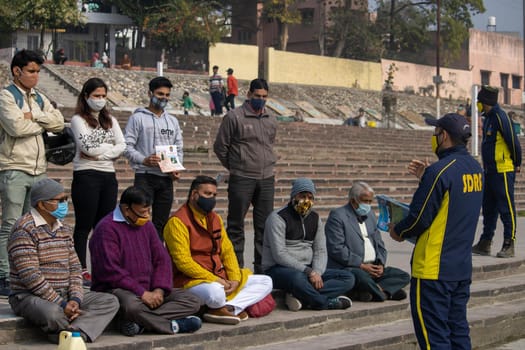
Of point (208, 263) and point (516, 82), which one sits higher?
point (516, 82)

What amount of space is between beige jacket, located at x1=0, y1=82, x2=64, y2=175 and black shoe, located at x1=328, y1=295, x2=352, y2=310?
2.52 meters

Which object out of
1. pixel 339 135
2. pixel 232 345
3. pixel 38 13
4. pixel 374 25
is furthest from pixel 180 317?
pixel 374 25

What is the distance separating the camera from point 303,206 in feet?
26.8

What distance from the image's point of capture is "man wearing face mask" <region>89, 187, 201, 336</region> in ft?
22.3

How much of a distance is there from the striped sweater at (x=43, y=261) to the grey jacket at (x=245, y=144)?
254cm

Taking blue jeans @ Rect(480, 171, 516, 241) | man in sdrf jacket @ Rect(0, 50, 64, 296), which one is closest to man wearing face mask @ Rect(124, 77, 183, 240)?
man in sdrf jacket @ Rect(0, 50, 64, 296)

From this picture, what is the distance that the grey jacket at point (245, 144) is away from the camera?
29.3 ft

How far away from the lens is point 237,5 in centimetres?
4894

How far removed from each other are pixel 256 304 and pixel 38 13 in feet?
108

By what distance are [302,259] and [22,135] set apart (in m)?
2.53

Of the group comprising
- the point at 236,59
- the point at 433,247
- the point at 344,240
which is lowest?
the point at 344,240

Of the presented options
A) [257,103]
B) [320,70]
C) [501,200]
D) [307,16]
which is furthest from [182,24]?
[257,103]

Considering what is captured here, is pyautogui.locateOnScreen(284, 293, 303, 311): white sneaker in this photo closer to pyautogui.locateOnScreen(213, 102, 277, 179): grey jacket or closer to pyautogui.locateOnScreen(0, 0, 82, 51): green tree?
pyautogui.locateOnScreen(213, 102, 277, 179): grey jacket

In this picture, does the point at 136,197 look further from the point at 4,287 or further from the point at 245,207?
the point at 245,207
